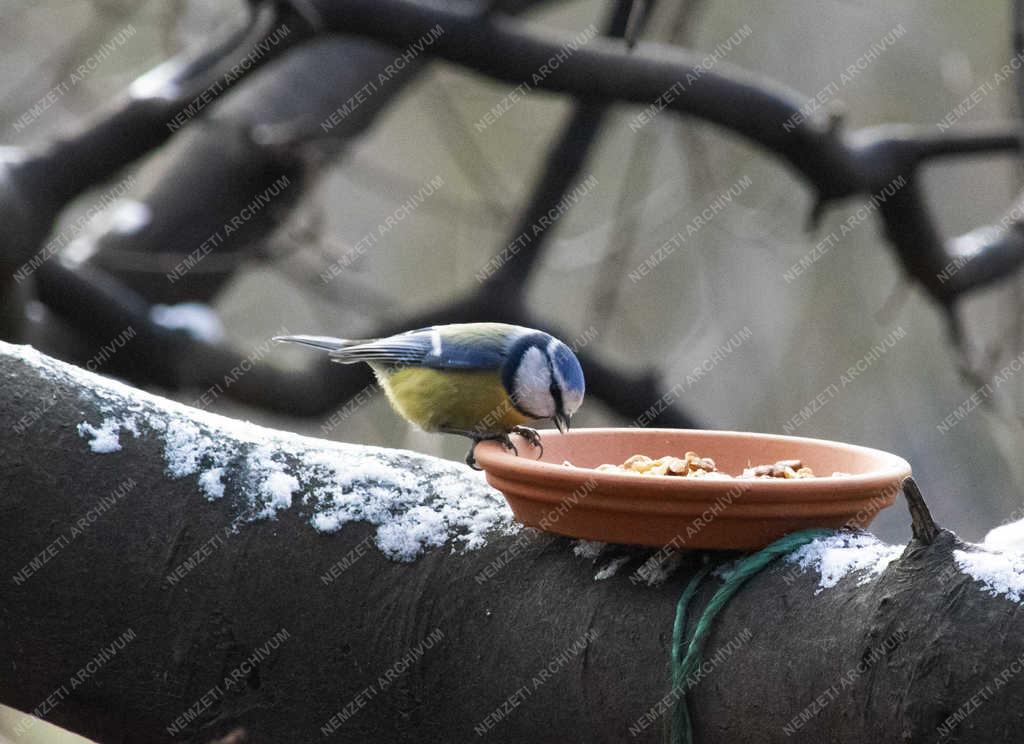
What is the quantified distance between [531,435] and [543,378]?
0.16 meters

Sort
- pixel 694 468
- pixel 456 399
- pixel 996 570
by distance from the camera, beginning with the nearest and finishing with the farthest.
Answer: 1. pixel 996 570
2. pixel 694 468
3. pixel 456 399

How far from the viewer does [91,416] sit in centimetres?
135

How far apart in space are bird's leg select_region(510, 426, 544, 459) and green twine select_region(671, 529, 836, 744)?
46 centimetres

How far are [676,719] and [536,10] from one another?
3.37 meters

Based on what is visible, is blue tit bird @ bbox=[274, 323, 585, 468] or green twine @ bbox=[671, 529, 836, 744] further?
blue tit bird @ bbox=[274, 323, 585, 468]

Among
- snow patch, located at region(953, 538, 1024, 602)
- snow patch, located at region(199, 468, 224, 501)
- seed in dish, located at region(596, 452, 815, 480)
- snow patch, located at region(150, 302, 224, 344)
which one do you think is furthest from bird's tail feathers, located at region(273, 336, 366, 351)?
snow patch, located at region(953, 538, 1024, 602)

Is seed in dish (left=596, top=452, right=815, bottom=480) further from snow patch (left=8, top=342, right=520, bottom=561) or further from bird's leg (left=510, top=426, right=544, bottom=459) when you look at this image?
snow patch (left=8, top=342, right=520, bottom=561)

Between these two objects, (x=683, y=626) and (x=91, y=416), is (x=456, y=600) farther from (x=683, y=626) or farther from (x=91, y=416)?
(x=91, y=416)

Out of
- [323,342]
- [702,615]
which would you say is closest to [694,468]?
[702,615]

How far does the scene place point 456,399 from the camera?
6.57 ft

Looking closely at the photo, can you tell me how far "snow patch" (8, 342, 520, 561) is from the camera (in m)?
1.34

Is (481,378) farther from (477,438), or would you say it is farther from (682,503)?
(682,503)

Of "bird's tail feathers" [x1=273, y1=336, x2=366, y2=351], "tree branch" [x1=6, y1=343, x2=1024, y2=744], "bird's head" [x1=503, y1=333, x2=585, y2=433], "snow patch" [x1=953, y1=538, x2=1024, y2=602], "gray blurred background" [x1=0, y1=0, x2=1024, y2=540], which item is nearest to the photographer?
"snow patch" [x1=953, y1=538, x2=1024, y2=602]

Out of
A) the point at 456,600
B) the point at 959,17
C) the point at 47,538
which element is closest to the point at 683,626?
the point at 456,600
